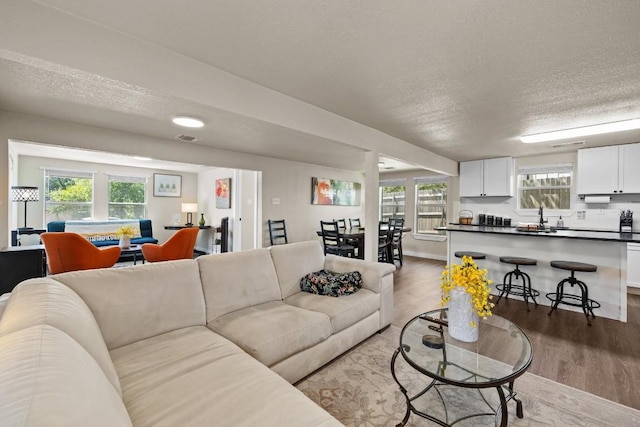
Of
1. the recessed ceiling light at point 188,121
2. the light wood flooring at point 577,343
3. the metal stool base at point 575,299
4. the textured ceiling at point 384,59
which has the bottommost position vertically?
the light wood flooring at point 577,343

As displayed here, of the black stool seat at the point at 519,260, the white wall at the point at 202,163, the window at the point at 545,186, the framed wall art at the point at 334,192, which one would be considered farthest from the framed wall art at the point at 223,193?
the window at the point at 545,186

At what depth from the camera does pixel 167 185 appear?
7531 millimetres

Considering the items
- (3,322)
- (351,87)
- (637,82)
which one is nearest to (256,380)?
(3,322)

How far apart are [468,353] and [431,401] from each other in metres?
0.46

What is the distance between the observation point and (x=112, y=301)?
66.0 inches

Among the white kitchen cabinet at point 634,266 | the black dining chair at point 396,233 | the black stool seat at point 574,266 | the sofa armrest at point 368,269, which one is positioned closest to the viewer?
the sofa armrest at point 368,269

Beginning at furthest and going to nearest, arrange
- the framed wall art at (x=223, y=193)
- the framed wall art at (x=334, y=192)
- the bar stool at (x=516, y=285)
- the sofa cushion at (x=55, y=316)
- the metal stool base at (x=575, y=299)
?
the framed wall art at (x=223, y=193) → the framed wall art at (x=334, y=192) → the bar stool at (x=516, y=285) → the metal stool base at (x=575, y=299) → the sofa cushion at (x=55, y=316)

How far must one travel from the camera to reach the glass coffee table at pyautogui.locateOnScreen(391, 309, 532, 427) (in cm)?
142

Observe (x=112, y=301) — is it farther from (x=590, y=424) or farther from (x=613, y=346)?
(x=613, y=346)

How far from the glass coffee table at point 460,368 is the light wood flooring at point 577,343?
70 cm

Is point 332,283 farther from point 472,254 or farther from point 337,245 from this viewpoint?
point 337,245

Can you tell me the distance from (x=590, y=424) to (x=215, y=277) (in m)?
2.54

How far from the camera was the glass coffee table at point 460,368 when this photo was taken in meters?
1.42

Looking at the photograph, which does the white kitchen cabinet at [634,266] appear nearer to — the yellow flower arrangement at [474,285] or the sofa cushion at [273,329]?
the yellow flower arrangement at [474,285]
